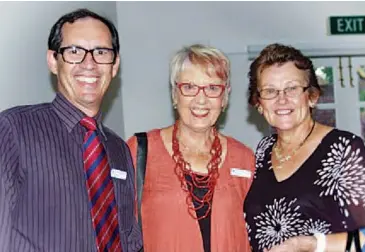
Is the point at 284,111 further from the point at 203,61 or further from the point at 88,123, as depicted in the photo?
the point at 88,123

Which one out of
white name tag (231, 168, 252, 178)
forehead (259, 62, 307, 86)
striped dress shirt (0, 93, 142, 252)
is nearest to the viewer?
striped dress shirt (0, 93, 142, 252)

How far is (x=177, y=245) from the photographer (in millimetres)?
2139

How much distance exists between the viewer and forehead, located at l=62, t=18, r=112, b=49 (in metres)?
1.82

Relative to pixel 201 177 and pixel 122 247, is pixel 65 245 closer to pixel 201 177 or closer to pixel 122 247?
pixel 122 247

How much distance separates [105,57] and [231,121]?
2.52 m

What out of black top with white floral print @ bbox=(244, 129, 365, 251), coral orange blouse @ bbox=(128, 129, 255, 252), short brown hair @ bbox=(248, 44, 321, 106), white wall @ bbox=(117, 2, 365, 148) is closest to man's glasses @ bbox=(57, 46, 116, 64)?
coral orange blouse @ bbox=(128, 129, 255, 252)

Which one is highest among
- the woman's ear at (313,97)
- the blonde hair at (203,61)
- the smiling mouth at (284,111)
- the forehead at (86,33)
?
the forehead at (86,33)

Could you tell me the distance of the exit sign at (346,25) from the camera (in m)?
4.29

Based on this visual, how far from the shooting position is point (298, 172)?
2070 mm

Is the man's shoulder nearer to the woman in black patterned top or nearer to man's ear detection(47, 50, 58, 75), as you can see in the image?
man's ear detection(47, 50, 58, 75)

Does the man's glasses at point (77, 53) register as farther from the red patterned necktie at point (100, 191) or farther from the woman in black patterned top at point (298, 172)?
the woman in black patterned top at point (298, 172)

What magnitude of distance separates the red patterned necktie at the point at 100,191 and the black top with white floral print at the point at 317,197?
62cm

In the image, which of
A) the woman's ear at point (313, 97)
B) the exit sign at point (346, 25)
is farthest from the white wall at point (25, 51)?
the exit sign at point (346, 25)

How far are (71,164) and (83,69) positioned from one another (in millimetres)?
336
